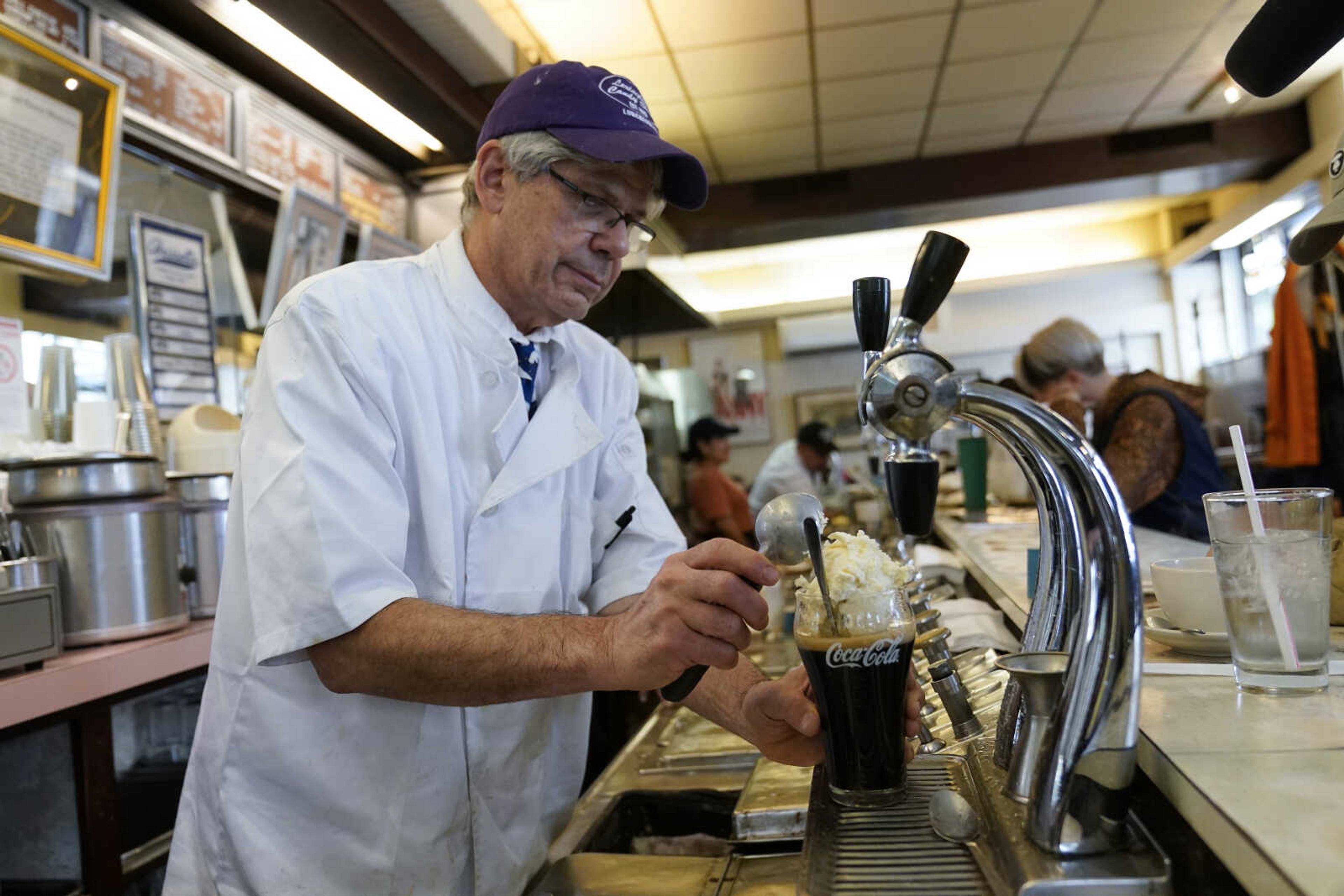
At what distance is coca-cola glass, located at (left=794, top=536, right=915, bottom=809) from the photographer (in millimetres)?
891

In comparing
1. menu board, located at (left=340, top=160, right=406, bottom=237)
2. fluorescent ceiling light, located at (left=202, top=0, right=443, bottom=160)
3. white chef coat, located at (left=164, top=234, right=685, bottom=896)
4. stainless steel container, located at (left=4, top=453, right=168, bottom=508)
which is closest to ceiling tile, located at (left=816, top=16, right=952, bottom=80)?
fluorescent ceiling light, located at (left=202, top=0, right=443, bottom=160)

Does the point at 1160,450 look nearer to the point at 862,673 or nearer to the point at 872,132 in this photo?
the point at 862,673

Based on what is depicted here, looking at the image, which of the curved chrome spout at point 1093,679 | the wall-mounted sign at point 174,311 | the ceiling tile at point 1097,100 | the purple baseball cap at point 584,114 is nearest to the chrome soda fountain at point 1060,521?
the curved chrome spout at point 1093,679

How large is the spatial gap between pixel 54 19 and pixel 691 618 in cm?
265

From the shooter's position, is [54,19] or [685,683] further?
[54,19]

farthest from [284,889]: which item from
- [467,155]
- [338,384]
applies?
[467,155]

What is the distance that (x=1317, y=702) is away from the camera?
88cm

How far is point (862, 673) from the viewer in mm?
893

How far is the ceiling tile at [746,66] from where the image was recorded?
4.31 metres

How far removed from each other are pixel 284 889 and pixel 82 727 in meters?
0.89

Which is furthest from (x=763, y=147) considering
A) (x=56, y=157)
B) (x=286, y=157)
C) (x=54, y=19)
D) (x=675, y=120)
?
(x=56, y=157)

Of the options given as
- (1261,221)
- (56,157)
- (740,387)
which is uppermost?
(1261,221)

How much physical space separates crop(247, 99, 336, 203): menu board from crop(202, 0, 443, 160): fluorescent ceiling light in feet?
0.90

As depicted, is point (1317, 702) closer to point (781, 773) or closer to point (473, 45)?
point (781, 773)
